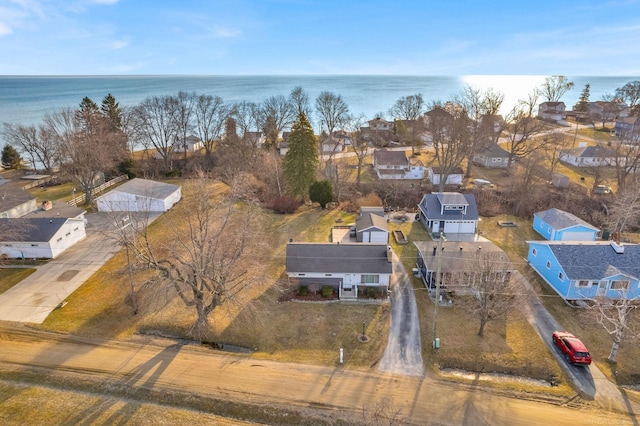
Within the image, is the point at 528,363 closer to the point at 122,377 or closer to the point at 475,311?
the point at 475,311

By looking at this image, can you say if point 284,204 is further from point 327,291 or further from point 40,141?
point 40,141

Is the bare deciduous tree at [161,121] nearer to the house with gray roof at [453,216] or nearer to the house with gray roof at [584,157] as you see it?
the house with gray roof at [453,216]

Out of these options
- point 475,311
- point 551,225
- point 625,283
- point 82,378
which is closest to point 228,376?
point 82,378

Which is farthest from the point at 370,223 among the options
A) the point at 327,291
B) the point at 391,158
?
the point at 391,158

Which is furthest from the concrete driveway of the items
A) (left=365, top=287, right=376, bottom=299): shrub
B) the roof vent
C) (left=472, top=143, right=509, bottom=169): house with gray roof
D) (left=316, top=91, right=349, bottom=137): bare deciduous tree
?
(left=472, top=143, right=509, bottom=169): house with gray roof

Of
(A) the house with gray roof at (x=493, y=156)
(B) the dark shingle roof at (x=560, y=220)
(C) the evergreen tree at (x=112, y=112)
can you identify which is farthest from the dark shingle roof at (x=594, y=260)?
(C) the evergreen tree at (x=112, y=112)
